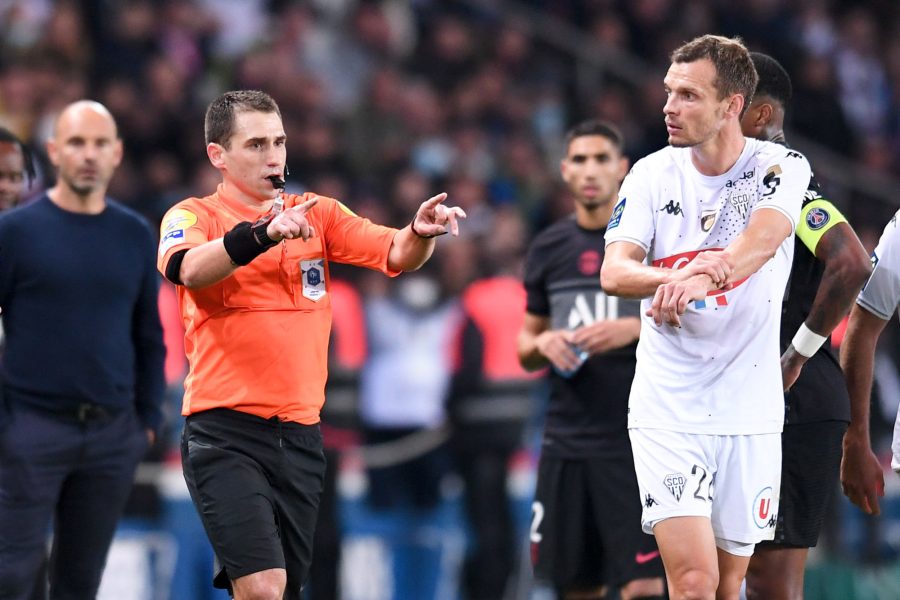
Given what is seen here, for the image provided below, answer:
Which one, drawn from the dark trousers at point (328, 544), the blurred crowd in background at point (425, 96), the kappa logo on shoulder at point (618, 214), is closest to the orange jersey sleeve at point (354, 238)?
the kappa logo on shoulder at point (618, 214)

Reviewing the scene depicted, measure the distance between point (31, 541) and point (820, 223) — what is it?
3744 millimetres

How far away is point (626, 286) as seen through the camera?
5168 millimetres

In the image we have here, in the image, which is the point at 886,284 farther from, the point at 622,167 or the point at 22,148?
the point at 22,148

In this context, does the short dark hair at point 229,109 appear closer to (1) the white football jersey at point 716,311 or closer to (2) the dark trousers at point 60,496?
(1) the white football jersey at point 716,311

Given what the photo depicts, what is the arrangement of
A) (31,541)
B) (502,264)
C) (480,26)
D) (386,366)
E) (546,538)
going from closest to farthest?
1. (31,541)
2. (546,538)
3. (386,366)
4. (502,264)
5. (480,26)

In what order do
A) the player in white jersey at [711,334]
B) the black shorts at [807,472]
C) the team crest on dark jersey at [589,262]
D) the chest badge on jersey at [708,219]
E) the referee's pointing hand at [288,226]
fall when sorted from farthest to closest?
the team crest on dark jersey at [589,262]
the black shorts at [807,472]
the chest badge on jersey at [708,219]
the player in white jersey at [711,334]
the referee's pointing hand at [288,226]

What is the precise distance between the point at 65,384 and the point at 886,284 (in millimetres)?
3639

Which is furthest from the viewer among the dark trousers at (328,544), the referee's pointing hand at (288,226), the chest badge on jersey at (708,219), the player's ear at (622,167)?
the dark trousers at (328,544)

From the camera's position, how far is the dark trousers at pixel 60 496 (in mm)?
6359

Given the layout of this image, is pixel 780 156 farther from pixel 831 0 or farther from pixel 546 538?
pixel 831 0

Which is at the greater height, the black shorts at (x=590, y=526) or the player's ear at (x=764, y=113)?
the player's ear at (x=764, y=113)

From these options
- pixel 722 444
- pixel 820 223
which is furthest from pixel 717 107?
pixel 722 444

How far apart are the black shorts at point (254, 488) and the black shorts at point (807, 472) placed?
192cm

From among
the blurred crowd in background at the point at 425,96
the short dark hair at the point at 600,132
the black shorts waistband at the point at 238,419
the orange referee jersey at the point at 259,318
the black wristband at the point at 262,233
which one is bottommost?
the black shorts waistband at the point at 238,419
